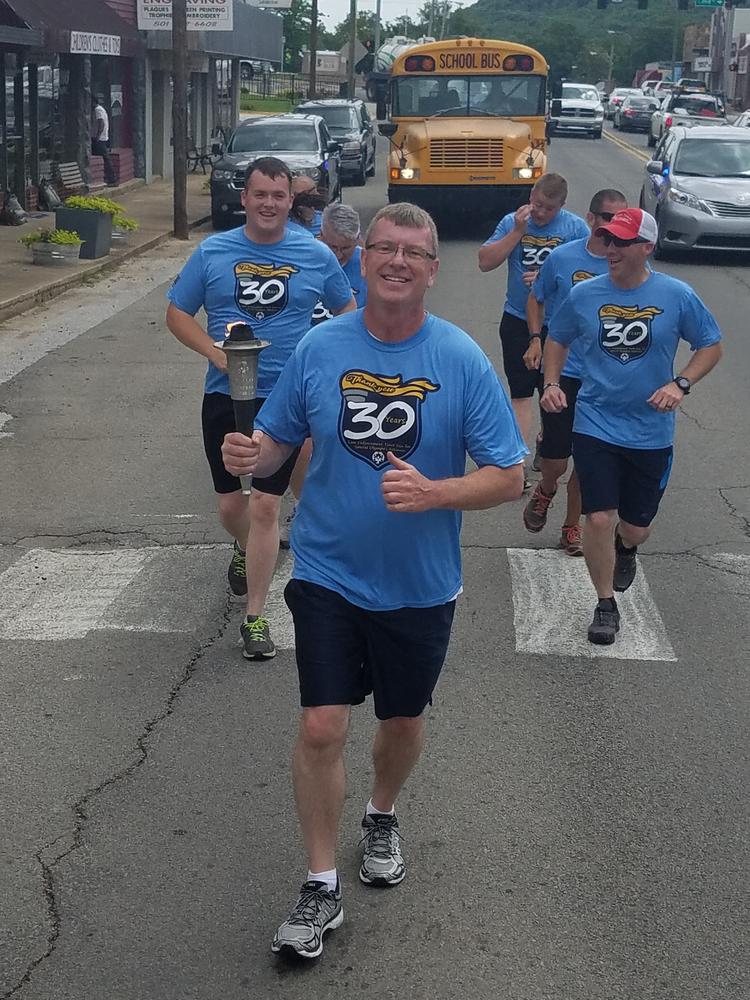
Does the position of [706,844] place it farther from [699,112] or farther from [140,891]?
[699,112]

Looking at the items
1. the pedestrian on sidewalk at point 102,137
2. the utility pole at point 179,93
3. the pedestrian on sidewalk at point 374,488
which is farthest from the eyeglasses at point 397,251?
the pedestrian on sidewalk at point 102,137

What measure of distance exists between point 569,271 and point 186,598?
8.82 feet

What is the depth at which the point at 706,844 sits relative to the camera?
15.2 ft

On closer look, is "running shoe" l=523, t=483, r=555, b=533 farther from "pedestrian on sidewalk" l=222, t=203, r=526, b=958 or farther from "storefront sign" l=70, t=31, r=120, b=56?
"storefront sign" l=70, t=31, r=120, b=56

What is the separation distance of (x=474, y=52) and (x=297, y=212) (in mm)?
16160

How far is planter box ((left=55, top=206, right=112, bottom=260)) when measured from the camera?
1962 cm

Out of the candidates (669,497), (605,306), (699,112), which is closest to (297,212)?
(605,306)

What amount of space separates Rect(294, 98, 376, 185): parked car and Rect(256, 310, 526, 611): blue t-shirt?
27.6 m

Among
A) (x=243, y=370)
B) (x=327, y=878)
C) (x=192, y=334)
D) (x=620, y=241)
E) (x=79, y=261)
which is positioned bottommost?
(x=79, y=261)

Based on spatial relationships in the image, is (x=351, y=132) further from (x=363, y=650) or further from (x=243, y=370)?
(x=363, y=650)

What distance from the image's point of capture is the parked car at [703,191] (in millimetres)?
20391

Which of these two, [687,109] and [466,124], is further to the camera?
[687,109]

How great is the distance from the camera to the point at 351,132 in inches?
1277

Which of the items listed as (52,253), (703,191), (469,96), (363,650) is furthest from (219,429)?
(469,96)
